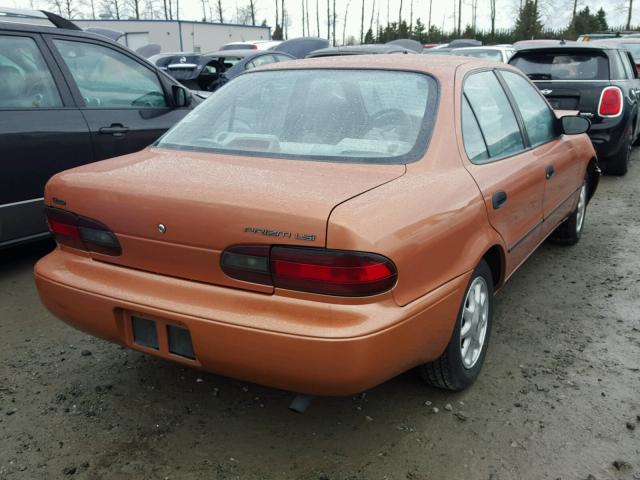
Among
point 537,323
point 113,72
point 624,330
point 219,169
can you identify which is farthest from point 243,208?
point 113,72

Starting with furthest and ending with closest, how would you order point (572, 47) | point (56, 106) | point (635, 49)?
1. point (635, 49)
2. point (572, 47)
3. point (56, 106)

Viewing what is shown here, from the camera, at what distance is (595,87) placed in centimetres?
704

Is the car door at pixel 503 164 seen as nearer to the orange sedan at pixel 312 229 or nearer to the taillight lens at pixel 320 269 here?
the orange sedan at pixel 312 229

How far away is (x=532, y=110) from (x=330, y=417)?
91.0 inches

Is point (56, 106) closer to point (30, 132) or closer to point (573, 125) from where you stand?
point (30, 132)

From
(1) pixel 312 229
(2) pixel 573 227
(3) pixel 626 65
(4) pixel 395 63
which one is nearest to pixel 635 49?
(3) pixel 626 65

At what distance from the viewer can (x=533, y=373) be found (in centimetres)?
302

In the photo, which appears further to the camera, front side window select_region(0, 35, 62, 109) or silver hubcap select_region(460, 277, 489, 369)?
front side window select_region(0, 35, 62, 109)

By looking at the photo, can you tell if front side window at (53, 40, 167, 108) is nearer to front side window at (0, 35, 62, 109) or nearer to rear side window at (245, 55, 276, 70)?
front side window at (0, 35, 62, 109)

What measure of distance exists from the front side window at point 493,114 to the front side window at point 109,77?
2.84 metres

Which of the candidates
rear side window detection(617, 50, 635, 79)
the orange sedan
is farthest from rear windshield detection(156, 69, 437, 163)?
rear side window detection(617, 50, 635, 79)

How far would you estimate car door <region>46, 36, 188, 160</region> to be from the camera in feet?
14.8

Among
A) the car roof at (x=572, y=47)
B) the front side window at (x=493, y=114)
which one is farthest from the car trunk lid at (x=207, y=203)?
the car roof at (x=572, y=47)

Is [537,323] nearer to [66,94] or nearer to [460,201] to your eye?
[460,201]
